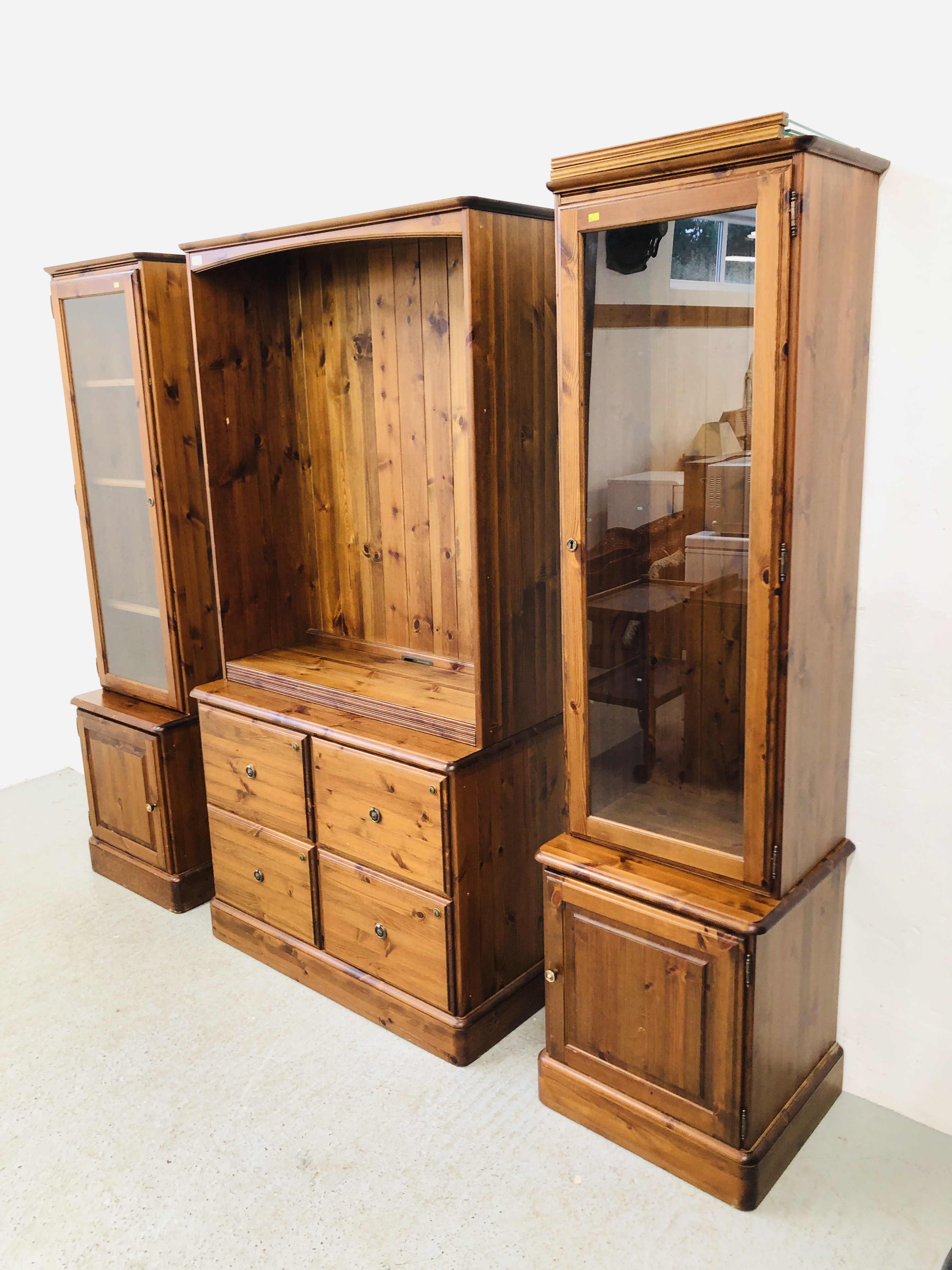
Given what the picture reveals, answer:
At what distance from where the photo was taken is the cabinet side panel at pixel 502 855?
2.35 m

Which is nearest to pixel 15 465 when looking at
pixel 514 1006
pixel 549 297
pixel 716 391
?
pixel 549 297

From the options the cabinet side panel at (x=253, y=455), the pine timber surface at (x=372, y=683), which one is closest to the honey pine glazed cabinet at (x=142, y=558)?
the cabinet side panel at (x=253, y=455)

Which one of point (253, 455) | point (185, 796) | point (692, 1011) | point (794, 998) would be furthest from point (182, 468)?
point (794, 998)

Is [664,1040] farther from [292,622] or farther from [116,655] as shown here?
[116,655]

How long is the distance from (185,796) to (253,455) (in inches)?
44.9

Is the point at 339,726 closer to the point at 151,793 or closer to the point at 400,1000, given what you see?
the point at 400,1000

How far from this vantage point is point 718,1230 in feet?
6.36

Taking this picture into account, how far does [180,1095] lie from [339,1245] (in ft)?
2.05

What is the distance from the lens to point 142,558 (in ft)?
10.3

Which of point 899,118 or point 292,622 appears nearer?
point 899,118

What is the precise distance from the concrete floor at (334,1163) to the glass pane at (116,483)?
109cm

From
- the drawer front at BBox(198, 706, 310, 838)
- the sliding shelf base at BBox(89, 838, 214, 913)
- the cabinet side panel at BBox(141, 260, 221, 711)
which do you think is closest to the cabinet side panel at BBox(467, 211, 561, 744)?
the drawer front at BBox(198, 706, 310, 838)

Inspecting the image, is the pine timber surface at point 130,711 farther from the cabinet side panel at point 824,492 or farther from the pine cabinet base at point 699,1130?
the cabinet side panel at point 824,492

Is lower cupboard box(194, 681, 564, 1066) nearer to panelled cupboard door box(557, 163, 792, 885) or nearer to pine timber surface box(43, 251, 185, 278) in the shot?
panelled cupboard door box(557, 163, 792, 885)
